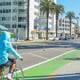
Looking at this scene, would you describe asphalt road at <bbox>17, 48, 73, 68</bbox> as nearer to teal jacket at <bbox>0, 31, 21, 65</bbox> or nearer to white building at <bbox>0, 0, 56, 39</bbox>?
teal jacket at <bbox>0, 31, 21, 65</bbox>

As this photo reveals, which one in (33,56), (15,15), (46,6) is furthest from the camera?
(15,15)

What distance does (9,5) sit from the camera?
12362cm

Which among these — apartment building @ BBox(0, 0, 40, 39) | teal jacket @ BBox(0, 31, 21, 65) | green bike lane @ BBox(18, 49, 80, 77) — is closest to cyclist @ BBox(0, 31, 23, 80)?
teal jacket @ BBox(0, 31, 21, 65)

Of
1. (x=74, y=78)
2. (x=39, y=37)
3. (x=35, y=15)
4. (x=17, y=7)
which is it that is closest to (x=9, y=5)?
(x=17, y=7)

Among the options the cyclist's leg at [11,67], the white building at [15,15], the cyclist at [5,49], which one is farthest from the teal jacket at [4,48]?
the white building at [15,15]

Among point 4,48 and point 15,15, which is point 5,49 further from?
point 15,15

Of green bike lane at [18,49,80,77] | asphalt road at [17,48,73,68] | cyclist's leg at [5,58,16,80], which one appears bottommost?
asphalt road at [17,48,73,68]

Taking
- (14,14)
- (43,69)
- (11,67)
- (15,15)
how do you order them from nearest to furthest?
(11,67) → (43,69) → (15,15) → (14,14)

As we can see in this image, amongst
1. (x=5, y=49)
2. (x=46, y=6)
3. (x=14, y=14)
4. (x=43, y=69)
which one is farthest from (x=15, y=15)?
(x=5, y=49)

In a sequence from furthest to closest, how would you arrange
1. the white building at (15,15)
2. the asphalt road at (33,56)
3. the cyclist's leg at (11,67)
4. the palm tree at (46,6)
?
the white building at (15,15), the palm tree at (46,6), the asphalt road at (33,56), the cyclist's leg at (11,67)

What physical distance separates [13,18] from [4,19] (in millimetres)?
3528

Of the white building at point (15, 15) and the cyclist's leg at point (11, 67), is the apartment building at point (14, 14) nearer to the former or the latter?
the white building at point (15, 15)

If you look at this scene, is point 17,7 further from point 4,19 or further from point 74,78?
point 74,78

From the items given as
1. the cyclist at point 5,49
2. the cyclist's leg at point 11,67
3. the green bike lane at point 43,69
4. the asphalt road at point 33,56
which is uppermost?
the cyclist at point 5,49
